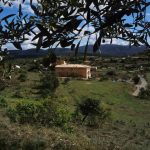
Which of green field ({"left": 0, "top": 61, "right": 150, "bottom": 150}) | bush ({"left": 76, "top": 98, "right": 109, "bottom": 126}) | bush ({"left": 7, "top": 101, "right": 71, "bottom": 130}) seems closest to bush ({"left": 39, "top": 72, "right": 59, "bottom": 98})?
green field ({"left": 0, "top": 61, "right": 150, "bottom": 150})

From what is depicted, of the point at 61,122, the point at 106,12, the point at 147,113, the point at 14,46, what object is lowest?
the point at 147,113

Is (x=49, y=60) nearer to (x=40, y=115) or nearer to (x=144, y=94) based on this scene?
(x=40, y=115)

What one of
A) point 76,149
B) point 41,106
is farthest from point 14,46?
point 41,106

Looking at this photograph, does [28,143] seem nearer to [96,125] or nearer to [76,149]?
[76,149]

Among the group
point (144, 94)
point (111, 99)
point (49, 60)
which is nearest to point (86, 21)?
point (49, 60)

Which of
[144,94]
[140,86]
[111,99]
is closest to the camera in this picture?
A: [111,99]

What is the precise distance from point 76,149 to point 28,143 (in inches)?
62.5

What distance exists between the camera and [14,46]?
14.2ft

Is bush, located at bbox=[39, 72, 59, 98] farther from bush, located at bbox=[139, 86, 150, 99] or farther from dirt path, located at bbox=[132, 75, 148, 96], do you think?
dirt path, located at bbox=[132, 75, 148, 96]

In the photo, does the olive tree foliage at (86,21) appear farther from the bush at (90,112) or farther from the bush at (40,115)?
the bush at (90,112)

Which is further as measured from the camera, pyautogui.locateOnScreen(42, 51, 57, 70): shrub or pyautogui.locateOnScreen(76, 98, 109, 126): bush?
pyautogui.locateOnScreen(76, 98, 109, 126): bush

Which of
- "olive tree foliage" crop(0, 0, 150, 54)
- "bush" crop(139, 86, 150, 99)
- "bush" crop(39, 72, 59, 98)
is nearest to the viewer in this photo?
"olive tree foliage" crop(0, 0, 150, 54)

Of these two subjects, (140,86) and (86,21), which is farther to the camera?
(140,86)

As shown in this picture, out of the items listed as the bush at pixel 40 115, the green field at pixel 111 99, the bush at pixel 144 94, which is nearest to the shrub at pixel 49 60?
the bush at pixel 40 115
